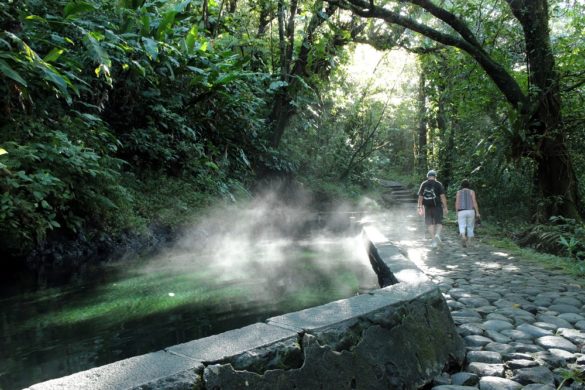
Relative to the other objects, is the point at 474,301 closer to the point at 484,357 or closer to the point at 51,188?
the point at 484,357

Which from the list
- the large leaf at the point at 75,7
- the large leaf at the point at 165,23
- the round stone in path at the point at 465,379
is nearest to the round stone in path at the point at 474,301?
the round stone in path at the point at 465,379

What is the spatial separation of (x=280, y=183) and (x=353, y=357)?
52.3 ft

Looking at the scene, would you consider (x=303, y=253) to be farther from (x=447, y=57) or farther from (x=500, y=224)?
(x=447, y=57)

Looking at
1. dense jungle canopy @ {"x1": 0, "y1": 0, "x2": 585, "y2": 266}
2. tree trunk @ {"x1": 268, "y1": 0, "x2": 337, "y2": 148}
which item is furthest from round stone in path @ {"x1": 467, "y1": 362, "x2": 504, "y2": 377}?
tree trunk @ {"x1": 268, "y1": 0, "x2": 337, "y2": 148}

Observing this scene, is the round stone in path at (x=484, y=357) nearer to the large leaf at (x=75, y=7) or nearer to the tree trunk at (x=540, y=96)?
the tree trunk at (x=540, y=96)

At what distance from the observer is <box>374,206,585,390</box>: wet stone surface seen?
10.8 ft

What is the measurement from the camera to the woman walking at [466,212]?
33.3ft

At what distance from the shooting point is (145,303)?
588 cm

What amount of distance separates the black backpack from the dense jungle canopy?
2.12 m

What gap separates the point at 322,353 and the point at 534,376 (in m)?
1.56

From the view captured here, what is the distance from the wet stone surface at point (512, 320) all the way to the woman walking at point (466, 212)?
1.64 metres

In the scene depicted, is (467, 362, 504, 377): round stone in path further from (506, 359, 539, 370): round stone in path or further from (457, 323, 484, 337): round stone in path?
(457, 323, 484, 337): round stone in path

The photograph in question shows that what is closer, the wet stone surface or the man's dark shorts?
the wet stone surface

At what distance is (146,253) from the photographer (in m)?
9.53
